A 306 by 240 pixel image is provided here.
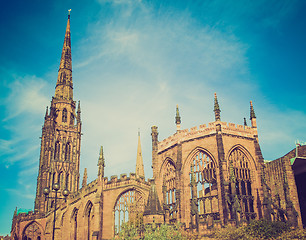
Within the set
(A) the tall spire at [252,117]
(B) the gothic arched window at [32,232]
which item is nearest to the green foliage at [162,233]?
(A) the tall spire at [252,117]

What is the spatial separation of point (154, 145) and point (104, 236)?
12.3m

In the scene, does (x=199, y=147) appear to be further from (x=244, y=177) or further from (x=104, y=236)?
(x=104, y=236)

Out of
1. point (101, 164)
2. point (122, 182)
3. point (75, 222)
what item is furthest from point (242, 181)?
point (75, 222)

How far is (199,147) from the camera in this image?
40688 millimetres

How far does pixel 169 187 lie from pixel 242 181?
8420 millimetres

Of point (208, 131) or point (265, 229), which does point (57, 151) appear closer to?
point (208, 131)

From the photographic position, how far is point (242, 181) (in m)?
40.1

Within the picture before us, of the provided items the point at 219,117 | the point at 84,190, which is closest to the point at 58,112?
the point at 84,190

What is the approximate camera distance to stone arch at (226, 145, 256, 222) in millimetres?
36750

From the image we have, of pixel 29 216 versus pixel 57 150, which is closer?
pixel 29 216

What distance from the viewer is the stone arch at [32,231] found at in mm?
58241

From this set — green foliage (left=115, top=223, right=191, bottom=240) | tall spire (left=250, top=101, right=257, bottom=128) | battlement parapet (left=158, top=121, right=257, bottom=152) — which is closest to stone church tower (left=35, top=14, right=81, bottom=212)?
battlement parapet (left=158, top=121, right=257, bottom=152)

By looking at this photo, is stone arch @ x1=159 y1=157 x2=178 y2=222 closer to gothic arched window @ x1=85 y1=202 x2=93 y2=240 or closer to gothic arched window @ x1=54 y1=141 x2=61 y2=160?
gothic arched window @ x1=85 y1=202 x2=93 y2=240

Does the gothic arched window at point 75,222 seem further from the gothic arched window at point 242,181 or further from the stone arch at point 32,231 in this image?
the gothic arched window at point 242,181
